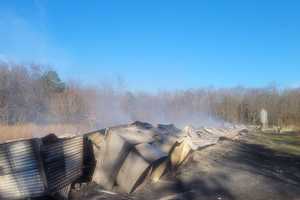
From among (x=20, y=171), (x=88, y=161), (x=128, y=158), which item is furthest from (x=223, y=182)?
(x=20, y=171)

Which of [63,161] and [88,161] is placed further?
[88,161]

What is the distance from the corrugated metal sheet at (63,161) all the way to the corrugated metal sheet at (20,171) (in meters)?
0.17

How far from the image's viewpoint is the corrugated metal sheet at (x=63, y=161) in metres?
4.81

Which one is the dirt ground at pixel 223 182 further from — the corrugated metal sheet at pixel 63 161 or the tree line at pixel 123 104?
the tree line at pixel 123 104

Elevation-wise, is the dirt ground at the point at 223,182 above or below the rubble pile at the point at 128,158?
below

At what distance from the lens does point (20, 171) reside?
14.9ft

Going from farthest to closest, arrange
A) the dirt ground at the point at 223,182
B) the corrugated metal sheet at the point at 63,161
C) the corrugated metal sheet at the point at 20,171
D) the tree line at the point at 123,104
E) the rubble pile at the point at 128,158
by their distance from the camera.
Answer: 1. the tree line at the point at 123,104
2. the rubble pile at the point at 128,158
3. the dirt ground at the point at 223,182
4. the corrugated metal sheet at the point at 63,161
5. the corrugated metal sheet at the point at 20,171

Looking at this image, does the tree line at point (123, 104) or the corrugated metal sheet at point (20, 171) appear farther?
the tree line at point (123, 104)

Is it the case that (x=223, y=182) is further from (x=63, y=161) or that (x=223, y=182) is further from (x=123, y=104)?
(x=123, y=104)

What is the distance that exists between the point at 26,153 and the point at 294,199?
4572mm

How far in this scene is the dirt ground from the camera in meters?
5.23

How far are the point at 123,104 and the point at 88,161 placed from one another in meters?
15.8

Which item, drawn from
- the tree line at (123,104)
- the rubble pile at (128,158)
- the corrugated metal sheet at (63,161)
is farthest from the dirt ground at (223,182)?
the tree line at (123,104)

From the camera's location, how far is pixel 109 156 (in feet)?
18.8
